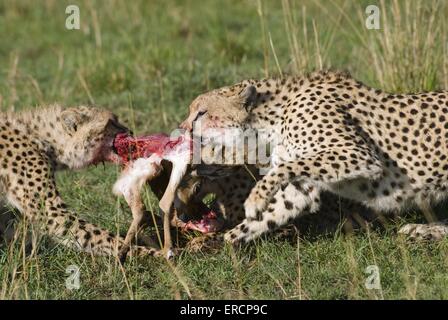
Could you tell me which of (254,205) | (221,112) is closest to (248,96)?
(221,112)

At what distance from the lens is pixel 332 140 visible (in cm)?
462

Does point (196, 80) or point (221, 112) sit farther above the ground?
point (221, 112)

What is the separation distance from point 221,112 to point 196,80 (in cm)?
227

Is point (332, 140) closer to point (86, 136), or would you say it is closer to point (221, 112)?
point (221, 112)

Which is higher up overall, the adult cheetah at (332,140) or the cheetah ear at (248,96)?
the cheetah ear at (248,96)

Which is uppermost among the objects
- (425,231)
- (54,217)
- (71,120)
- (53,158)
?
(71,120)

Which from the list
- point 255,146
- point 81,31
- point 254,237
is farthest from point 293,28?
point 81,31

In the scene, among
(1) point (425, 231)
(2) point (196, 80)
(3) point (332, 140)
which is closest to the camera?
(3) point (332, 140)

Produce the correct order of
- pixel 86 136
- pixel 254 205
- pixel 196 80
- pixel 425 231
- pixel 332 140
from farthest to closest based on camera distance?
pixel 196 80 < pixel 86 136 < pixel 425 231 < pixel 332 140 < pixel 254 205

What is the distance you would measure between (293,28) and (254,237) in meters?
1.94

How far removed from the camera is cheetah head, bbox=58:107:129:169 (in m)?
5.04

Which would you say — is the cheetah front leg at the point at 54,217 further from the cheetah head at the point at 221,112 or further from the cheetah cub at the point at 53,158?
the cheetah head at the point at 221,112

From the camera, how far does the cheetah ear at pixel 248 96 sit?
189 inches

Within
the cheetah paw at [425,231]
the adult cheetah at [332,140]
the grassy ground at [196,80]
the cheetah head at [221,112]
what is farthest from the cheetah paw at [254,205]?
the cheetah paw at [425,231]
